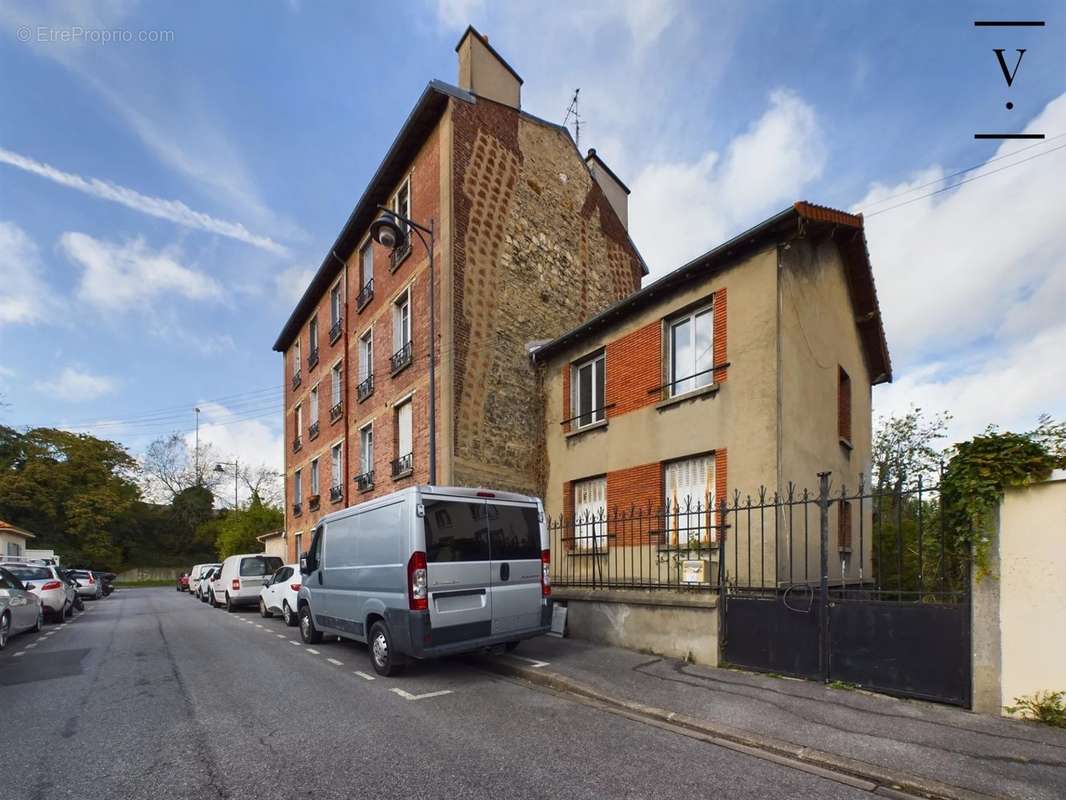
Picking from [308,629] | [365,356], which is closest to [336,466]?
[365,356]

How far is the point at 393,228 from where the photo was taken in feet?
39.5

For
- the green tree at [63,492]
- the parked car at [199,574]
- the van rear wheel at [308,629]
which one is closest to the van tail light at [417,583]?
the van rear wheel at [308,629]

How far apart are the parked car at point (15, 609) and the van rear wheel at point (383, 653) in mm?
7527

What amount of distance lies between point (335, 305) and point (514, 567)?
17047 mm

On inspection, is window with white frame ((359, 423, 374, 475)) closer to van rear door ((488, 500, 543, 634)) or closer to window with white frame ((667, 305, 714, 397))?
window with white frame ((667, 305, 714, 397))

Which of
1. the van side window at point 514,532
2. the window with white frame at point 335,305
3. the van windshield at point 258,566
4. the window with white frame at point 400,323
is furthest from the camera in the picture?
the window with white frame at point 335,305

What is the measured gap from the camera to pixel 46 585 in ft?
52.0

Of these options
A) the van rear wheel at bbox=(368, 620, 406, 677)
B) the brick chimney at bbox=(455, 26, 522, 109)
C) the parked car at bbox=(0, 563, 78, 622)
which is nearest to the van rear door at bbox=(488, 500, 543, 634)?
the van rear wheel at bbox=(368, 620, 406, 677)

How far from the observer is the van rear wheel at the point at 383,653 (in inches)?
299

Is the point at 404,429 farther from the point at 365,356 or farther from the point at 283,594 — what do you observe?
the point at 283,594

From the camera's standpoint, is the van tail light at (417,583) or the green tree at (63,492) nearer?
the van tail light at (417,583)

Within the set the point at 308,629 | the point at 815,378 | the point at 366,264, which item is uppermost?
the point at 366,264

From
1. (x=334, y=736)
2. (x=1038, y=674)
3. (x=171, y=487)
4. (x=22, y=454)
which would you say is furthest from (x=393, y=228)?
(x=171, y=487)

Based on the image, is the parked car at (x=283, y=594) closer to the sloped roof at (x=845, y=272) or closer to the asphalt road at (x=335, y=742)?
the asphalt road at (x=335, y=742)
